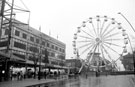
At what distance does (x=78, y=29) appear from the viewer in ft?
184

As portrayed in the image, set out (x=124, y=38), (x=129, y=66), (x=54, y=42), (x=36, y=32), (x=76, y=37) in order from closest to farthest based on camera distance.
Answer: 1. (x=124, y=38)
2. (x=76, y=37)
3. (x=36, y=32)
4. (x=54, y=42)
5. (x=129, y=66)

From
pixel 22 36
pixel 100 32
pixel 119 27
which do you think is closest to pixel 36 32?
pixel 22 36

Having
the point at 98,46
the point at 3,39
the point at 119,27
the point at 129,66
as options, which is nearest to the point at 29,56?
the point at 3,39

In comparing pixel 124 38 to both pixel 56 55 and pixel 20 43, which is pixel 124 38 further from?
pixel 56 55

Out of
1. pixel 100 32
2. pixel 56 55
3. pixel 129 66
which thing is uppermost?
pixel 100 32

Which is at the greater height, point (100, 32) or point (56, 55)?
point (100, 32)

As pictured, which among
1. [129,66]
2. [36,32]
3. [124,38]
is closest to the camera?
[124,38]

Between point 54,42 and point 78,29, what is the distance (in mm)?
27971

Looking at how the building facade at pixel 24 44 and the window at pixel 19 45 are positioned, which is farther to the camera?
the window at pixel 19 45

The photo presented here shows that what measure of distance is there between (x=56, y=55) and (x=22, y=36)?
1144 inches

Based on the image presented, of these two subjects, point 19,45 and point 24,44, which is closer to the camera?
point 19,45

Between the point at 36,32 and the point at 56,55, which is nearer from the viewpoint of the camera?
the point at 36,32

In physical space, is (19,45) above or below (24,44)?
below

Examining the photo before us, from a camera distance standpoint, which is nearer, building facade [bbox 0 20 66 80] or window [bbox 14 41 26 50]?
building facade [bbox 0 20 66 80]
